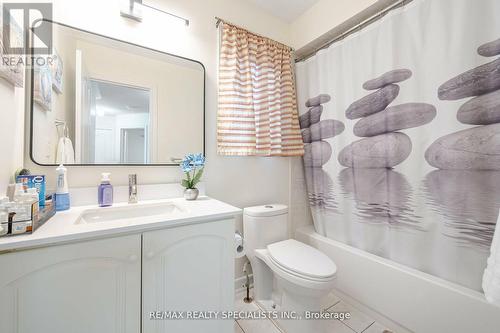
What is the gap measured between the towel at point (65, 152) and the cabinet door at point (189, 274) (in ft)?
2.26

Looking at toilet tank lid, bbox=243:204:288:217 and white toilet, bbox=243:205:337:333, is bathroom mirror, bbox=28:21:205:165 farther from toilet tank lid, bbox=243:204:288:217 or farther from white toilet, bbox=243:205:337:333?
white toilet, bbox=243:205:337:333

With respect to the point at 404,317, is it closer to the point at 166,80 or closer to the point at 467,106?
the point at 467,106

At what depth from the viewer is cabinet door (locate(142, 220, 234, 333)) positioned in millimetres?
793

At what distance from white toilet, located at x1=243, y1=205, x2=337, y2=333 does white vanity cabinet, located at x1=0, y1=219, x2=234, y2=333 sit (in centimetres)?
37

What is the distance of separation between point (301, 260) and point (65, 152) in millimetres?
1431

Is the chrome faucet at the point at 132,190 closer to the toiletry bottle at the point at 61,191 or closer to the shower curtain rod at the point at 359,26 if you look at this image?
the toiletry bottle at the point at 61,191

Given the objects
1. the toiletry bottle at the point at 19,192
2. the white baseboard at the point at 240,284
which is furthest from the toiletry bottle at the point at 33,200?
the white baseboard at the point at 240,284

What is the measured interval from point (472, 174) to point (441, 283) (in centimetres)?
59

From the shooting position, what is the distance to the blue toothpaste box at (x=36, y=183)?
815 millimetres

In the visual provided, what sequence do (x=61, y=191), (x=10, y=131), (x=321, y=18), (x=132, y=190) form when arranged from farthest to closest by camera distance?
1. (x=321, y=18)
2. (x=132, y=190)
3. (x=61, y=191)
4. (x=10, y=131)

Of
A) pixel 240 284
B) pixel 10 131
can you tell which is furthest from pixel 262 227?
pixel 10 131

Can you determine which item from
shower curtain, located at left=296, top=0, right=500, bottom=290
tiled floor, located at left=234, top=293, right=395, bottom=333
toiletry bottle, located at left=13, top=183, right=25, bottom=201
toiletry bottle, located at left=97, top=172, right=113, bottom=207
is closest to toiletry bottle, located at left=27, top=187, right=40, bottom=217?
toiletry bottle, located at left=13, top=183, right=25, bottom=201

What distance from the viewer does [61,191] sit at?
955 mm

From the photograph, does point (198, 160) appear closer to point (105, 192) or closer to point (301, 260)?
point (105, 192)
